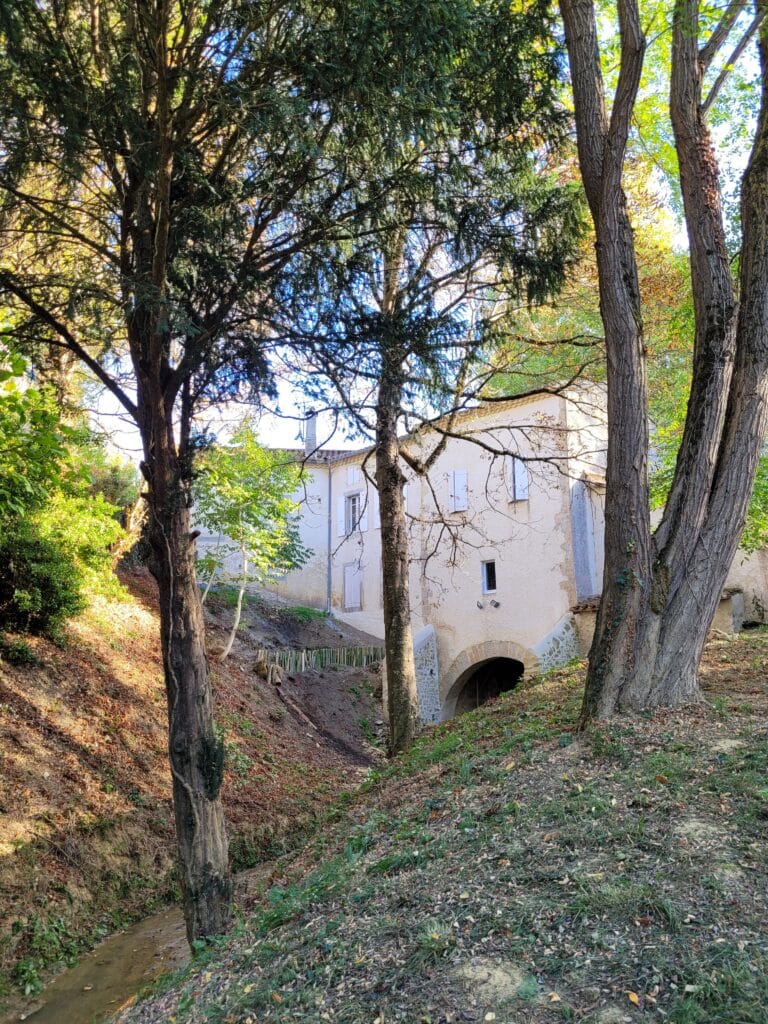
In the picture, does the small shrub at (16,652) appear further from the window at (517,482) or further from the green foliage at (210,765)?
the window at (517,482)

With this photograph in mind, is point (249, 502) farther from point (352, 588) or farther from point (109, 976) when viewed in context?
point (352, 588)

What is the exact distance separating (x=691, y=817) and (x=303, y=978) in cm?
223

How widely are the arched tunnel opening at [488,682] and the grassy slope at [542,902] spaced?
13.7 meters

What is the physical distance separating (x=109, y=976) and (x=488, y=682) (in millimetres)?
14981

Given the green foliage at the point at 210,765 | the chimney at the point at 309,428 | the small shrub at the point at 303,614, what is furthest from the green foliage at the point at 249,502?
the green foliage at the point at 210,765

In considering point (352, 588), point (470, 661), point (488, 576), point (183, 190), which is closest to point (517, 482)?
point (488, 576)

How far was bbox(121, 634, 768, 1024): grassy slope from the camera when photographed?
3043 mm

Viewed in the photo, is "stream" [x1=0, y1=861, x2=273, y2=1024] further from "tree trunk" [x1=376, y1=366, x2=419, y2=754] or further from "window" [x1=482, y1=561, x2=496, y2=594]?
"window" [x1=482, y1=561, x2=496, y2=594]

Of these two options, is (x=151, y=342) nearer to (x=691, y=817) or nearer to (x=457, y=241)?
(x=457, y=241)

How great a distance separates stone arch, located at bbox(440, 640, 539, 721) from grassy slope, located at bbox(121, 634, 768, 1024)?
37.0ft

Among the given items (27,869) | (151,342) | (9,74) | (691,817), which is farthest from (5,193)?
(691,817)

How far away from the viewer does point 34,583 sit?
9562 millimetres

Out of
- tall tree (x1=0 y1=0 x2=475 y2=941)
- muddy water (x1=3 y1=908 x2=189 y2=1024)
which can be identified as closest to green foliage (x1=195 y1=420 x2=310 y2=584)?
tall tree (x1=0 y1=0 x2=475 y2=941)

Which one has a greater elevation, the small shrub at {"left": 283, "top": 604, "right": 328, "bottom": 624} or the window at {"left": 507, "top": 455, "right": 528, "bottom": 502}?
the window at {"left": 507, "top": 455, "right": 528, "bottom": 502}
